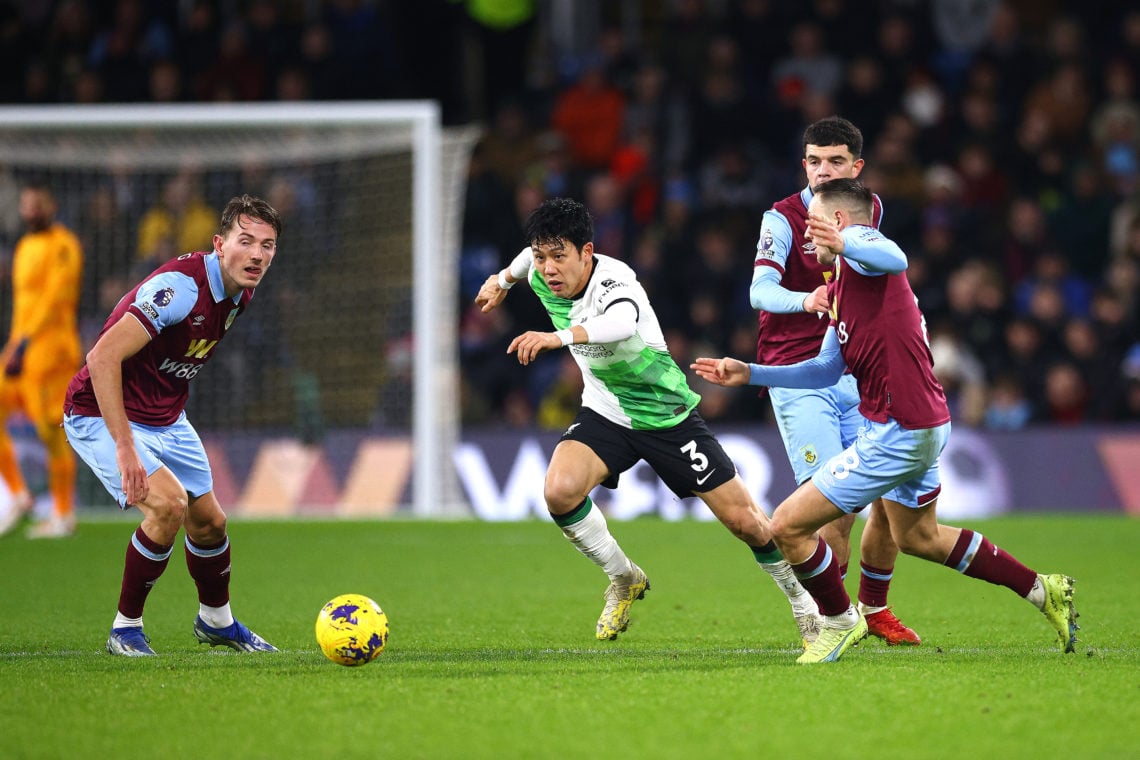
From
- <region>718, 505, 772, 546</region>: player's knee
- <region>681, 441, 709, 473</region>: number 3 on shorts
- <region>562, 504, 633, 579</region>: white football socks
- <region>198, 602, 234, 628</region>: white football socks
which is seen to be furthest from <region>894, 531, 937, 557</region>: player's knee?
<region>198, 602, 234, 628</region>: white football socks

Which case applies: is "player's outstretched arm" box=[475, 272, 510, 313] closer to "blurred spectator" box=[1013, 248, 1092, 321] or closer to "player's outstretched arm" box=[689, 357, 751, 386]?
"player's outstretched arm" box=[689, 357, 751, 386]

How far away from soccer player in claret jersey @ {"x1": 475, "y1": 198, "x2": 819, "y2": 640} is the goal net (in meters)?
7.60

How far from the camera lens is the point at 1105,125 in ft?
54.4

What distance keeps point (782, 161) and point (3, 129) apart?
814cm

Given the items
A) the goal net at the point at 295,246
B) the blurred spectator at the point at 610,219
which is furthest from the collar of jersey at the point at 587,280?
the blurred spectator at the point at 610,219

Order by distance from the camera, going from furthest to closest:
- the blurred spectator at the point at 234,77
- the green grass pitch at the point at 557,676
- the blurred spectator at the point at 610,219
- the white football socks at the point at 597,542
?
the blurred spectator at the point at 234,77
the blurred spectator at the point at 610,219
the white football socks at the point at 597,542
the green grass pitch at the point at 557,676

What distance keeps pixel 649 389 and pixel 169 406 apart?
210cm

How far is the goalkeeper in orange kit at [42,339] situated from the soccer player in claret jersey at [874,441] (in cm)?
712

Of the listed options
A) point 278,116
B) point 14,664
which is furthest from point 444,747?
point 278,116

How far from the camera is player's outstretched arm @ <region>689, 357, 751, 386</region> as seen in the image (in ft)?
19.3

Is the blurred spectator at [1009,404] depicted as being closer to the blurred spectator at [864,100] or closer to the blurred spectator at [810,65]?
the blurred spectator at [864,100]

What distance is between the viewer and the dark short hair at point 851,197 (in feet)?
19.6

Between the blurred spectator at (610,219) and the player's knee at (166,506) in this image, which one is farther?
the blurred spectator at (610,219)

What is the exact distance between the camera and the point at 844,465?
233 inches
